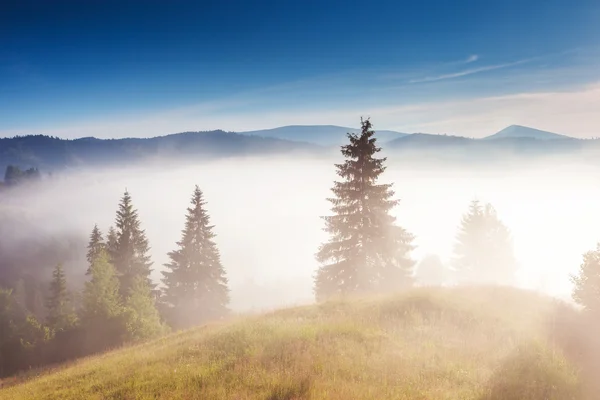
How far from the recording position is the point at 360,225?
85.1 ft

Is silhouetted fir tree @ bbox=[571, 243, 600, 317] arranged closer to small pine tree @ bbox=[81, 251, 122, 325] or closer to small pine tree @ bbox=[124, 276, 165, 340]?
small pine tree @ bbox=[124, 276, 165, 340]

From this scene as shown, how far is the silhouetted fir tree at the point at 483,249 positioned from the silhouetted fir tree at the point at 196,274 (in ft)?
103

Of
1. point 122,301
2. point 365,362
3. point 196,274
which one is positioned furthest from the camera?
point 196,274

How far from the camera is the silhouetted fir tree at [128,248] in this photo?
40.1 m

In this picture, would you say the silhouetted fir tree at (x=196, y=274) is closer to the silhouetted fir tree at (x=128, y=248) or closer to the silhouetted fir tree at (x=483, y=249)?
the silhouetted fir tree at (x=128, y=248)

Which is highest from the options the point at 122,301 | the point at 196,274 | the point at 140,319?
the point at 140,319

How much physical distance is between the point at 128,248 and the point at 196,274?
330 inches

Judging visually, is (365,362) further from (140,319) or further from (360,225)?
(140,319)

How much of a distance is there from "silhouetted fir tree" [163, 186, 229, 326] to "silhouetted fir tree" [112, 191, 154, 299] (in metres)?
3.26

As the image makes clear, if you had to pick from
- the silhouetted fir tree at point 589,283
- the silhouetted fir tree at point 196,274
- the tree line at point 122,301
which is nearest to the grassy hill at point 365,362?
the silhouetted fir tree at point 589,283

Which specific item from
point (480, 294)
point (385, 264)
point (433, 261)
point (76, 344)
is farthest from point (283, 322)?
point (433, 261)

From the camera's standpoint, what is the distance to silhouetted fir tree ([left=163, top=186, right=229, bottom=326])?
133ft

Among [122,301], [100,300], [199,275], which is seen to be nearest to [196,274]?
[199,275]

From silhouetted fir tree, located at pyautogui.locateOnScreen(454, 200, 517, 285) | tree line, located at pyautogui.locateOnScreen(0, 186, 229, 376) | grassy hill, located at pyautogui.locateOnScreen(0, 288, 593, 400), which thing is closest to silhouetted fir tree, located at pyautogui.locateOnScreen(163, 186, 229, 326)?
tree line, located at pyautogui.locateOnScreen(0, 186, 229, 376)
